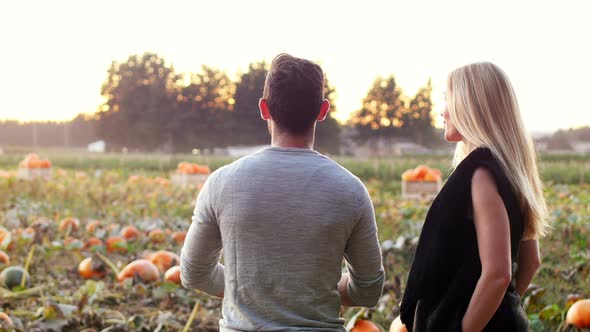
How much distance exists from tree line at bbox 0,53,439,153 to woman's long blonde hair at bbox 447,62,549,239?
155 feet

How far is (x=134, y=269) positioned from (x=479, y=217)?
8.35 feet

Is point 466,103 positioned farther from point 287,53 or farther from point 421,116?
point 421,116

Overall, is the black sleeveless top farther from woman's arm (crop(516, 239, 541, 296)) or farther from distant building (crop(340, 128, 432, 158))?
distant building (crop(340, 128, 432, 158))

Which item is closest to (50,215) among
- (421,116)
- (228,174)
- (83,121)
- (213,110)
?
(228,174)

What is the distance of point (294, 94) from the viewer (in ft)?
5.20

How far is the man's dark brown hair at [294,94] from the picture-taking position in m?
1.59

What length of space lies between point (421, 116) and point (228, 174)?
5948cm

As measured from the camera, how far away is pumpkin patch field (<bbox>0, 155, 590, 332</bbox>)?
3.05 meters

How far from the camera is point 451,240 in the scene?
1750 mm

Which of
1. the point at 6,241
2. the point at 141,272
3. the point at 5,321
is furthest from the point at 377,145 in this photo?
the point at 5,321

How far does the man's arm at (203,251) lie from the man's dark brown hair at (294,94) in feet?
0.79

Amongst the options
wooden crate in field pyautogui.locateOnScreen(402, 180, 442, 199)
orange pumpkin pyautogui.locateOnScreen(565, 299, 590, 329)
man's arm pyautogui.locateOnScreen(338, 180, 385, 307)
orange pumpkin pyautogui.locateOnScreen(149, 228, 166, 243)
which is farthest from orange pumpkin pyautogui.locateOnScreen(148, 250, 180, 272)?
wooden crate in field pyautogui.locateOnScreen(402, 180, 442, 199)

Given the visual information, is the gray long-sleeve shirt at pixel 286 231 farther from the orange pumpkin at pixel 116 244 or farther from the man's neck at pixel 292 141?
the orange pumpkin at pixel 116 244

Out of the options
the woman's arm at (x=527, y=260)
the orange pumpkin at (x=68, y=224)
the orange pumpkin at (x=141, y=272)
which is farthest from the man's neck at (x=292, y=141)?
the orange pumpkin at (x=68, y=224)
